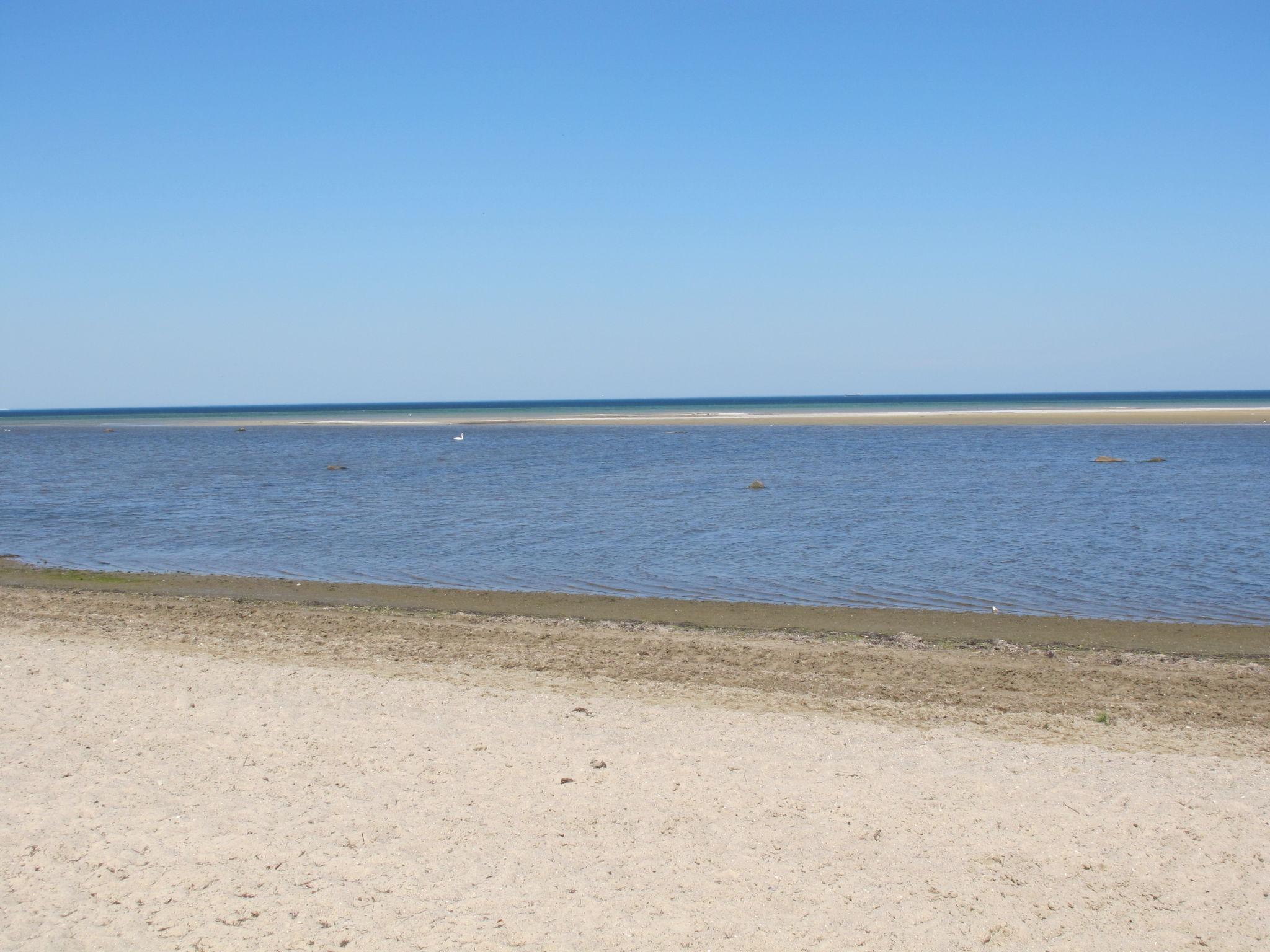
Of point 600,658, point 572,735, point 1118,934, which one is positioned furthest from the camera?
point 600,658

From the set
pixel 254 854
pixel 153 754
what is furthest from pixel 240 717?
pixel 254 854

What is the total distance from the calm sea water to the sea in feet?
0.31

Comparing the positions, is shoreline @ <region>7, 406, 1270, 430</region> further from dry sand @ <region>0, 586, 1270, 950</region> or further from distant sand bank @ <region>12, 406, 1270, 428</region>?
dry sand @ <region>0, 586, 1270, 950</region>

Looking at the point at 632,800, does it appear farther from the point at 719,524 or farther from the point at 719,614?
the point at 719,524

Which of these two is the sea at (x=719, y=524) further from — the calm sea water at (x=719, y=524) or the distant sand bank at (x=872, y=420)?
the distant sand bank at (x=872, y=420)

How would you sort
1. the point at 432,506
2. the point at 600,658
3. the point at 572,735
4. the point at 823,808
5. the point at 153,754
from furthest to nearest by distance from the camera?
the point at 432,506, the point at 600,658, the point at 572,735, the point at 153,754, the point at 823,808

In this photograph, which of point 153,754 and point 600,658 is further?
point 600,658

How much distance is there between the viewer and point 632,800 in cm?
760

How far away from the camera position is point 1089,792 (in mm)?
7684

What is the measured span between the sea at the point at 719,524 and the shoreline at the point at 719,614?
0.62 meters

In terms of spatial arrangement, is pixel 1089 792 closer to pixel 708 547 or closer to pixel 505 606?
pixel 505 606

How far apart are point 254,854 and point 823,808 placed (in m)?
3.83

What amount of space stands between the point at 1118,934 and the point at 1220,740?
3.80 meters

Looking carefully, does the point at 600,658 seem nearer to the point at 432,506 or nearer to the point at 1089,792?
the point at 1089,792
